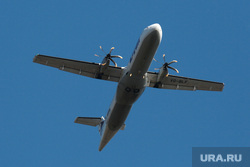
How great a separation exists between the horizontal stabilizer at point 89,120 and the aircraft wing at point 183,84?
24.7ft

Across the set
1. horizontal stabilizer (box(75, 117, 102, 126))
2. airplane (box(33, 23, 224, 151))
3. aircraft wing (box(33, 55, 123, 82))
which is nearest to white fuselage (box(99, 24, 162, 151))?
airplane (box(33, 23, 224, 151))

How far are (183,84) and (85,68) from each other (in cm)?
987

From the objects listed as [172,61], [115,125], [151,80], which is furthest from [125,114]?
[172,61]

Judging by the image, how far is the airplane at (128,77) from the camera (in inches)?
1103

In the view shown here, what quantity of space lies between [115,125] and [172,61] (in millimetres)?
7999

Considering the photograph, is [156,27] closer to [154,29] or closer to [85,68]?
[154,29]

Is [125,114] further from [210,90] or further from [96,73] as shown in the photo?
[210,90]

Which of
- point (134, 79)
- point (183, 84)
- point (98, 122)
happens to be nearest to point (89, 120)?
point (98, 122)

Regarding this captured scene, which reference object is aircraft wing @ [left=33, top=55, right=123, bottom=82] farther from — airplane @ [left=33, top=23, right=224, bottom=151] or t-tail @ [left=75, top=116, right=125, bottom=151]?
t-tail @ [left=75, top=116, right=125, bottom=151]

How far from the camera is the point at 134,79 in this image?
2938 cm

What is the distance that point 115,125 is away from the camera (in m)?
33.5

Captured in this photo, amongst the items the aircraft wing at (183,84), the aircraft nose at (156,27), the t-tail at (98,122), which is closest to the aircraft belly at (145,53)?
the aircraft nose at (156,27)

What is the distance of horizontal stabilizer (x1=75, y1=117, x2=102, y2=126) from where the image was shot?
37.0 metres

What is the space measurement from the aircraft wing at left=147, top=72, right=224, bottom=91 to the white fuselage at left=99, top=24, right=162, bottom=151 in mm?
3540
